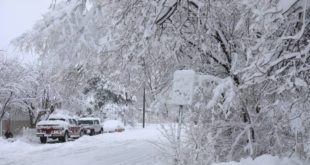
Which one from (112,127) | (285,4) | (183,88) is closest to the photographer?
(285,4)

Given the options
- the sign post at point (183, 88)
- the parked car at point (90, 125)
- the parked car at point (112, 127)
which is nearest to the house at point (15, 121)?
the parked car at point (90, 125)

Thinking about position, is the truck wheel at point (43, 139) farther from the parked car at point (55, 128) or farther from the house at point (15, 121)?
the house at point (15, 121)

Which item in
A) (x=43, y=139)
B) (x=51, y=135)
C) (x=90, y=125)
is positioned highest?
(x=90, y=125)

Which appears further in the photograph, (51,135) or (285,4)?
(51,135)

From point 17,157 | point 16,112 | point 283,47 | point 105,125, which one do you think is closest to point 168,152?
point 283,47

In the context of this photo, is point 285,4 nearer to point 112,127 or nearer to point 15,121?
point 15,121

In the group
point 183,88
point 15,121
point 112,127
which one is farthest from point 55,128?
point 183,88

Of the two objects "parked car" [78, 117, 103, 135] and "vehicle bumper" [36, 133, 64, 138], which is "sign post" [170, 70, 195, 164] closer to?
"vehicle bumper" [36, 133, 64, 138]

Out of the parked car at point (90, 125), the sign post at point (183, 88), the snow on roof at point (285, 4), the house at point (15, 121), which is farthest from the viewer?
the parked car at point (90, 125)

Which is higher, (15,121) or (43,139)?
(15,121)

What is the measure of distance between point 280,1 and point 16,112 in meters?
36.2

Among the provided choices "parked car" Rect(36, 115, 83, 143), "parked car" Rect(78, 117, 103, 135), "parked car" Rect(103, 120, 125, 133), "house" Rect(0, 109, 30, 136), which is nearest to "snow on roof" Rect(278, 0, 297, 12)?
"parked car" Rect(36, 115, 83, 143)

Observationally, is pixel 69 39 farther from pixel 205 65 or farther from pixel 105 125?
pixel 105 125

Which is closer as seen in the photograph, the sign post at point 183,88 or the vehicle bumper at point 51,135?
the sign post at point 183,88
